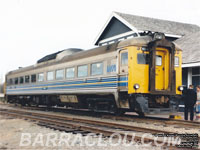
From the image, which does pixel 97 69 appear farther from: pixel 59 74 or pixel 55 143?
pixel 55 143

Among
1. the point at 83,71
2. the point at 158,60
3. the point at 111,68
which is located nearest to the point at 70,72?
the point at 83,71

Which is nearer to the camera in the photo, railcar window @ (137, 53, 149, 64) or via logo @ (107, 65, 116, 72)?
railcar window @ (137, 53, 149, 64)

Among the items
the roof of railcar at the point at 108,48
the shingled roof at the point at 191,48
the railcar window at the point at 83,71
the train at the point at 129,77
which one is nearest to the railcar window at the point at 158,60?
the train at the point at 129,77

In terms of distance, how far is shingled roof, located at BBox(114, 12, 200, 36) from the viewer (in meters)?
22.6

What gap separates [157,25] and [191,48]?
6833 millimetres

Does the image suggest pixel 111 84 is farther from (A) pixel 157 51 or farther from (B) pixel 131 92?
(A) pixel 157 51

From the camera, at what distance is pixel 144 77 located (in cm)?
1106

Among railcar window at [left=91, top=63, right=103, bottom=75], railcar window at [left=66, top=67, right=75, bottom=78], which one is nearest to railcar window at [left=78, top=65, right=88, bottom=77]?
railcar window at [left=91, top=63, right=103, bottom=75]

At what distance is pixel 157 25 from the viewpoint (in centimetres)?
2405

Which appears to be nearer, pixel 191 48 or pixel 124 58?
pixel 124 58

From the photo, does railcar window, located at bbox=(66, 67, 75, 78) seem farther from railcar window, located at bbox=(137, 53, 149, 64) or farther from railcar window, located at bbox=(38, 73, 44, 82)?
Result: railcar window, located at bbox=(137, 53, 149, 64)

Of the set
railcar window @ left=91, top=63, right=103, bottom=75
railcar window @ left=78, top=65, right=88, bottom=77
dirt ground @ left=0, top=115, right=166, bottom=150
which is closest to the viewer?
dirt ground @ left=0, top=115, right=166, bottom=150

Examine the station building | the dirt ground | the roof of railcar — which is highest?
the station building

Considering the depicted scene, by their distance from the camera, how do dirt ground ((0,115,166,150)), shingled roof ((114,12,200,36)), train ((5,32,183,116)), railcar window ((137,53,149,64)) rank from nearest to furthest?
dirt ground ((0,115,166,150)), train ((5,32,183,116)), railcar window ((137,53,149,64)), shingled roof ((114,12,200,36))
